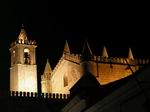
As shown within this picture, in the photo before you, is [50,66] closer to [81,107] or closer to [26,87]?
[26,87]

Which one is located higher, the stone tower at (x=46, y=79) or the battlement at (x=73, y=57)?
the battlement at (x=73, y=57)

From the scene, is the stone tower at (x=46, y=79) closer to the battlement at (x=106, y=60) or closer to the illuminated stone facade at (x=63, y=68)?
the illuminated stone facade at (x=63, y=68)

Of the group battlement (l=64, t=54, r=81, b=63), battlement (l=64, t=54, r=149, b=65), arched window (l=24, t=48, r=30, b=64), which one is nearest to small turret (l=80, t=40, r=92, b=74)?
battlement (l=64, t=54, r=149, b=65)

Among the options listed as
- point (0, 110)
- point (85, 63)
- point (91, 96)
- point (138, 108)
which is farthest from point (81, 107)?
point (85, 63)

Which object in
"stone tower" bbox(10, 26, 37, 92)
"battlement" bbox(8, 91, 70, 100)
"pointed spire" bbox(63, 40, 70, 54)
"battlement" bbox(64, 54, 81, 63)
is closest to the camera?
"battlement" bbox(8, 91, 70, 100)

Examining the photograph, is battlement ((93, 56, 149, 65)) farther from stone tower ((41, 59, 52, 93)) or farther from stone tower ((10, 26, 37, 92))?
stone tower ((10, 26, 37, 92))

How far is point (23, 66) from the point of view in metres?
55.8

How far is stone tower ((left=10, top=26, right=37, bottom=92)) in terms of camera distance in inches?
2165

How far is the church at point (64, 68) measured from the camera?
4762cm

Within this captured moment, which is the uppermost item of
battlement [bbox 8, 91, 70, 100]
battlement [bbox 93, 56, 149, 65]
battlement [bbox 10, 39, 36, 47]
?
battlement [bbox 10, 39, 36, 47]

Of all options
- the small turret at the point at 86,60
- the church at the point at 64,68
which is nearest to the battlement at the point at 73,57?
the church at the point at 64,68

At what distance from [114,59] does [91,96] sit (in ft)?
84.7

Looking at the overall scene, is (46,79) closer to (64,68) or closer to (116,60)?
(64,68)

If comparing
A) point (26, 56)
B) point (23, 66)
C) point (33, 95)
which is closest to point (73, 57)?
point (23, 66)
